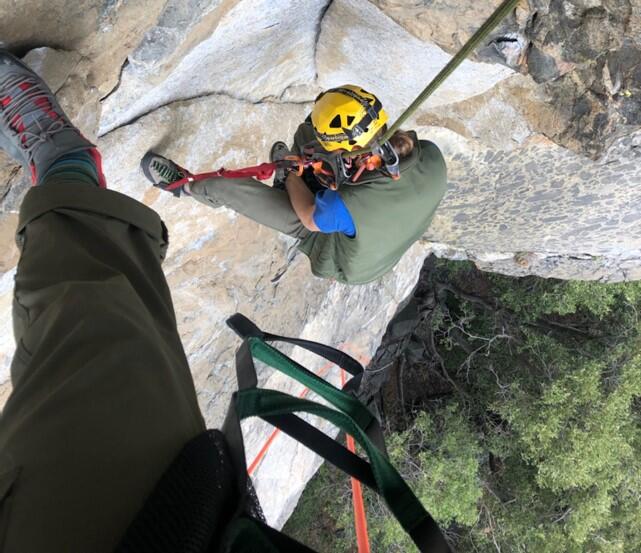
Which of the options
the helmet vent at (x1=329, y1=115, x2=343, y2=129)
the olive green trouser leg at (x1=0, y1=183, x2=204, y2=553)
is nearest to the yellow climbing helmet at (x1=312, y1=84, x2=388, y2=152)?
the helmet vent at (x1=329, y1=115, x2=343, y2=129)

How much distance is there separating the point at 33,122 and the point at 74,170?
22cm

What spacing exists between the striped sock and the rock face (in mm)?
313

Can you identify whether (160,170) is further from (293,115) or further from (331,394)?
(331,394)

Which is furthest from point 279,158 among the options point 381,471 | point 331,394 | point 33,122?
point 381,471

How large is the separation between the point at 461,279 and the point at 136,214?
7898 mm

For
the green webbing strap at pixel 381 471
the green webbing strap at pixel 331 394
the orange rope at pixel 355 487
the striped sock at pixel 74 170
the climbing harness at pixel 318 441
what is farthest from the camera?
the orange rope at pixel 355 487

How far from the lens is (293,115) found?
3.49 m

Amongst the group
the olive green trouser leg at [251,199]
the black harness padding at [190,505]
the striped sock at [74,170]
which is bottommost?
the olive green trouser leg at [251,199]

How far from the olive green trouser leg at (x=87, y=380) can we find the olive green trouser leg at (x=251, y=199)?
120 cm

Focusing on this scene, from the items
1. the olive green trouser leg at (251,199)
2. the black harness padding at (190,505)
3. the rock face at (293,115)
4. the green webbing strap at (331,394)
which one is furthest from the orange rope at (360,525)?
the rock face at (293,115)

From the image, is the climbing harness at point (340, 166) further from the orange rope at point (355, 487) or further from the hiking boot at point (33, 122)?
the orange rope at point (355, 487)

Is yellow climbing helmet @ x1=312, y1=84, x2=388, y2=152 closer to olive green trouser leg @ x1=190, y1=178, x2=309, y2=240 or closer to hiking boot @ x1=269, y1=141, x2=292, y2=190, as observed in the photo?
hiking boot @ x1=269, y1=141, x2=292, y2=190

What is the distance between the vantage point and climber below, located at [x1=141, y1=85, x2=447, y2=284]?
243cm

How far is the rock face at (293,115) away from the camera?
1920mm
